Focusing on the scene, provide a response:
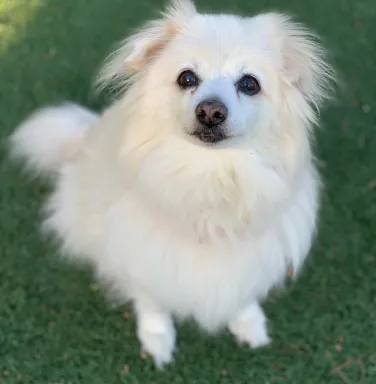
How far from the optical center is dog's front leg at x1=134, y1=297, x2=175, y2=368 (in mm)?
1958

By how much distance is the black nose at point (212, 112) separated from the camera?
4.53 ft

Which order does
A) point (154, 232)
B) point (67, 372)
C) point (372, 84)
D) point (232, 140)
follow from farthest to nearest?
point (372, 84) → point (67, 372) → point (154, 232) → point (232, 140)

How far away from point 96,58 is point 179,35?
3.93ft

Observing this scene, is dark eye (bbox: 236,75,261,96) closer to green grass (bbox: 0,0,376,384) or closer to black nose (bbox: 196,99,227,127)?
black nose (bbox: 196,99,227,127)

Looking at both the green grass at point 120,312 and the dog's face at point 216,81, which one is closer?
the dog's face at point 216,81

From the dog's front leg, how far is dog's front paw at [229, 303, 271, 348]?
0.22m

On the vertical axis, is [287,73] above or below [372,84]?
above

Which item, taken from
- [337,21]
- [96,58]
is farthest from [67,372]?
[337,21]

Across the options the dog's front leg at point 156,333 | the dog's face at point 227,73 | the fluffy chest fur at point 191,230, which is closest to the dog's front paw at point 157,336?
the dog's front leg at point 156,333

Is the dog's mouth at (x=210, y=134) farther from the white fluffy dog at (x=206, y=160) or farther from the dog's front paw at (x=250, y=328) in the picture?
the dog's front paw at (x=250, y=328)

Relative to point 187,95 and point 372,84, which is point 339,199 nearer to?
point 372,84

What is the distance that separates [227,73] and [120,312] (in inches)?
39.2

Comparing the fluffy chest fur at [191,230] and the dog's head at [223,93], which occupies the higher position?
the dog's head at [223,93]

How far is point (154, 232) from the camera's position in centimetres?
166
